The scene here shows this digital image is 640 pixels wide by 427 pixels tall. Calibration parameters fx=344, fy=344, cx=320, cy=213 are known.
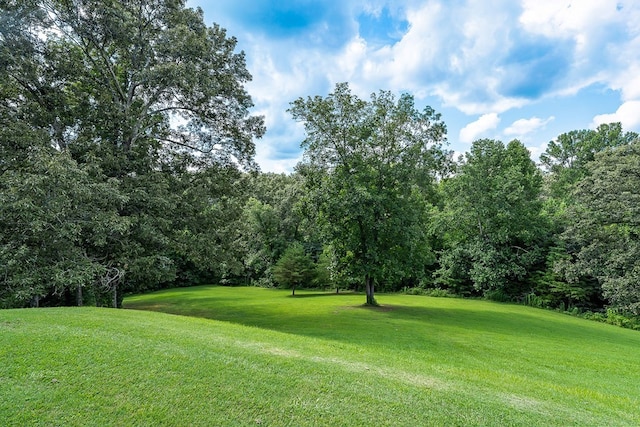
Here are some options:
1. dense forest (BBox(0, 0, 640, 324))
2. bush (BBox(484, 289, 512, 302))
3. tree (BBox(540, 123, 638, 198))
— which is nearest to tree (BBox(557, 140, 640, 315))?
dense forest (BBox(0, 0, 640, 324))

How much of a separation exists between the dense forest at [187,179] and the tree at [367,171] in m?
0.09

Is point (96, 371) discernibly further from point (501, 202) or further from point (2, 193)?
point (501, 202)

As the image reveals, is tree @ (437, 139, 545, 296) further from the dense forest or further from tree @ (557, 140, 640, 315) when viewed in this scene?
tree @ (557, 140, 640, 315)

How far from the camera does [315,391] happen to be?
5062 millimetres

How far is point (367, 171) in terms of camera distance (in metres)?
19.9

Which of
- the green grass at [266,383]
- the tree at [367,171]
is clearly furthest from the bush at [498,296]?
the green grass at [266,383]

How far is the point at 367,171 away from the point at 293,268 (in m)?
17.4

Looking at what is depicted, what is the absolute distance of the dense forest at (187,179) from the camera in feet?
34.6

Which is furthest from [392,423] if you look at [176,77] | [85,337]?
[176,77]

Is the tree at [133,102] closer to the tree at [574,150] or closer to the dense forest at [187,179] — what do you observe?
the dense forest at [187,179]

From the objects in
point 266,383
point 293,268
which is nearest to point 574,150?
point 293,268

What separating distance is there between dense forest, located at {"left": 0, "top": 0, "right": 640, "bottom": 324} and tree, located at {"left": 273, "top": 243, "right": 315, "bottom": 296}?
13.3m

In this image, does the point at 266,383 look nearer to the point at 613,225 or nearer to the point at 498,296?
the point at 613,225

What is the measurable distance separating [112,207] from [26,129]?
11.8 feet
